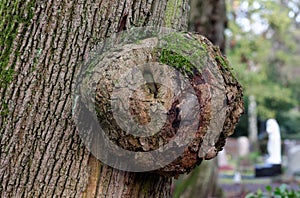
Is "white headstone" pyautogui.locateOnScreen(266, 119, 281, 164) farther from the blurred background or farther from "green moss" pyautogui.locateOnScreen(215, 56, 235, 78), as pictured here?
"green moss" pyautogui.locateOnScreen(215, 56, 235, 78)

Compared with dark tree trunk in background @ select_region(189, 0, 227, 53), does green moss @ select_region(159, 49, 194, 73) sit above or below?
below

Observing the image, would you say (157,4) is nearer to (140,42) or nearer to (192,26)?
(140,42)

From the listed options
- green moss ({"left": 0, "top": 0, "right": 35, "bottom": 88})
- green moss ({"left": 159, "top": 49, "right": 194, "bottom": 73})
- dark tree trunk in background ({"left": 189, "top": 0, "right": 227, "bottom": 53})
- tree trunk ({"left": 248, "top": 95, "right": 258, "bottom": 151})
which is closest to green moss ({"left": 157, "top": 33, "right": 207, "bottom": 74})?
green moss ({"left": 159, "top": 49, "right": 194, "bottom": 73})

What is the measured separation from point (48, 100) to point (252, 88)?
16.3m

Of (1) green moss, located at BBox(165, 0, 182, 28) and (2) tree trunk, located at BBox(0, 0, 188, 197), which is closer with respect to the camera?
(2) tree trunk, located at BBox(0, 0, 188, 197)

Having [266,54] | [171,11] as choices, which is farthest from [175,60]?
[266,54]

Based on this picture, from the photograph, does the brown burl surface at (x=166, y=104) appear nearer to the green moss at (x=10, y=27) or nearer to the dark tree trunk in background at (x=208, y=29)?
the green moss at (x=10, y=27)

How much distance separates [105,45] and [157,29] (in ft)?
0.61

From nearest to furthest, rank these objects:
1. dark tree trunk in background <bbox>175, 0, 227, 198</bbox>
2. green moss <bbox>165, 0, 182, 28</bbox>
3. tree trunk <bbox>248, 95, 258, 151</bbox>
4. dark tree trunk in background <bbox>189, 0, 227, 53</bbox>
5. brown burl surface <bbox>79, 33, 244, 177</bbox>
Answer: brown burl surface <bbox>79, 33, 244, 177</bbox>
green moss <bbox>165, 0, 182, 28</bbox>
dark tree trunk in background <bbox>175, 0, 227, 198</bbox>
dark tree trunk in background <bbox>189, 0, 227, 53</bbox>
tree trunk <bbox>248, 95, 258, 151</bbox>

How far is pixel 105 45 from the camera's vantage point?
1416mm

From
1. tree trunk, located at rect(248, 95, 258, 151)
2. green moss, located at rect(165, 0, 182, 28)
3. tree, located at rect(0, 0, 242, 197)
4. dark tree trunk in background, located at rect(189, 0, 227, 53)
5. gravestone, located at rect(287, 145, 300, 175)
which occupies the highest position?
tree trunk, located at rect(248, 95, 258, 151)

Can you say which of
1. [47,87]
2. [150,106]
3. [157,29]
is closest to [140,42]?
[157,29]

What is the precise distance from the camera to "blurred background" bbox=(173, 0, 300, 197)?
606cm

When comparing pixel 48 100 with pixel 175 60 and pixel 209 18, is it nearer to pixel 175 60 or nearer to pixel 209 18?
pixel 175 60
